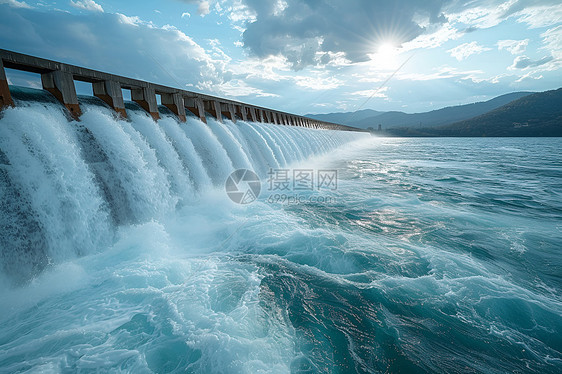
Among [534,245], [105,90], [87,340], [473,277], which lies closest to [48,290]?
[87,340]

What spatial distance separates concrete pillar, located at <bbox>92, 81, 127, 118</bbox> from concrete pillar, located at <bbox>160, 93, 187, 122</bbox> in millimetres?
2964

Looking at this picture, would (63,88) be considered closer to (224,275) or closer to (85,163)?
(85,163)

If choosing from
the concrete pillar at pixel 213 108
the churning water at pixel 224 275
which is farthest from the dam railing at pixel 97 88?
the churning water at pixel 224 275

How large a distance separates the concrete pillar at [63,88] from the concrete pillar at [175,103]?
469 centimetres

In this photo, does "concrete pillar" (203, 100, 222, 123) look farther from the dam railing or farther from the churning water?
the churning water

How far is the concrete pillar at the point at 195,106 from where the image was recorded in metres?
13.1

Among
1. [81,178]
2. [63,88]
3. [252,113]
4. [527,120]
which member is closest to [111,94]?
[63,88]

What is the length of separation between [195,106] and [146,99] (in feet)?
10.1

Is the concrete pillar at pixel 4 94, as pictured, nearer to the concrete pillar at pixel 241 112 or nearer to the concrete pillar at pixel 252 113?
the concrete pillar at pixel 241 112

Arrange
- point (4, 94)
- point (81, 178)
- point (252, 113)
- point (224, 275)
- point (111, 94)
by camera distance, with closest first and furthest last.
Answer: point (224, 275), point (4, 94), point (81, 178), point (111, 94), point (252, 113)

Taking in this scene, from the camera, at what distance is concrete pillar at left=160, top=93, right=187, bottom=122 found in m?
11.9

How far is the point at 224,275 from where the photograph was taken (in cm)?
498

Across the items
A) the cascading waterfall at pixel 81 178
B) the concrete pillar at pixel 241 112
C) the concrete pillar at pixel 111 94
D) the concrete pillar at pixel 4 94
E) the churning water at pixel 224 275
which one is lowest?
the churning water at pixel 224 275

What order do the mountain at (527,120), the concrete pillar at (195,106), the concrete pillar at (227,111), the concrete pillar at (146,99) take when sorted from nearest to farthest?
the concrete pillar at (146,99)
the concrete pillar at (195,106)
the concrete pillar at (227,111)
the mountain at (527,120)
